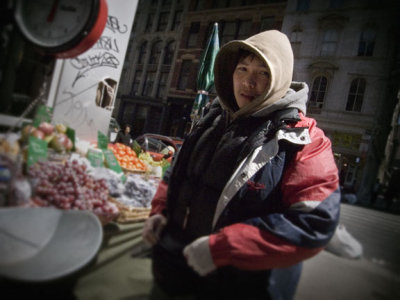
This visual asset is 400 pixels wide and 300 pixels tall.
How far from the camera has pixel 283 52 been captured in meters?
1.08

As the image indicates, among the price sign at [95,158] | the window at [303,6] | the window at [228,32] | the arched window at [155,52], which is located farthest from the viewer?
the window at [228,32]

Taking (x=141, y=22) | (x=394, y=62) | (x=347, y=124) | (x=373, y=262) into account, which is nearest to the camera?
(x=373, y=262)

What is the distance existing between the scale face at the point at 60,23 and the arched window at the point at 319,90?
117 centimetres

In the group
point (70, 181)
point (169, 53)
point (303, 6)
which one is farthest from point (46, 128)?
point (303, 6)

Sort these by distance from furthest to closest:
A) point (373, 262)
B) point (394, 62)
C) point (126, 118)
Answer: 1. point (126, 118)
2. point (394, 62)
3. point (373, 262)

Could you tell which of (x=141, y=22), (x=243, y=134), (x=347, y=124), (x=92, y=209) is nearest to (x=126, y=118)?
(x=141, y=22)

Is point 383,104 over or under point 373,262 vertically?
over

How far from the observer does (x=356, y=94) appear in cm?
109

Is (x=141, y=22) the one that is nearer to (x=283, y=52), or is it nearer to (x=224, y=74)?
(x=224, y=74)

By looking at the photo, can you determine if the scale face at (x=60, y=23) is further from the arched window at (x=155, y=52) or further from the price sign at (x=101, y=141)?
the arched window at (x=155, y=52)

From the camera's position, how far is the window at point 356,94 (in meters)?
1.06

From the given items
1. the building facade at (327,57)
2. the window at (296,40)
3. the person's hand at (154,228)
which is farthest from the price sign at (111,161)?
the window at (296,40)

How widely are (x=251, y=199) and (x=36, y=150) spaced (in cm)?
85

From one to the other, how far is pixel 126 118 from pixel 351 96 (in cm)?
162
